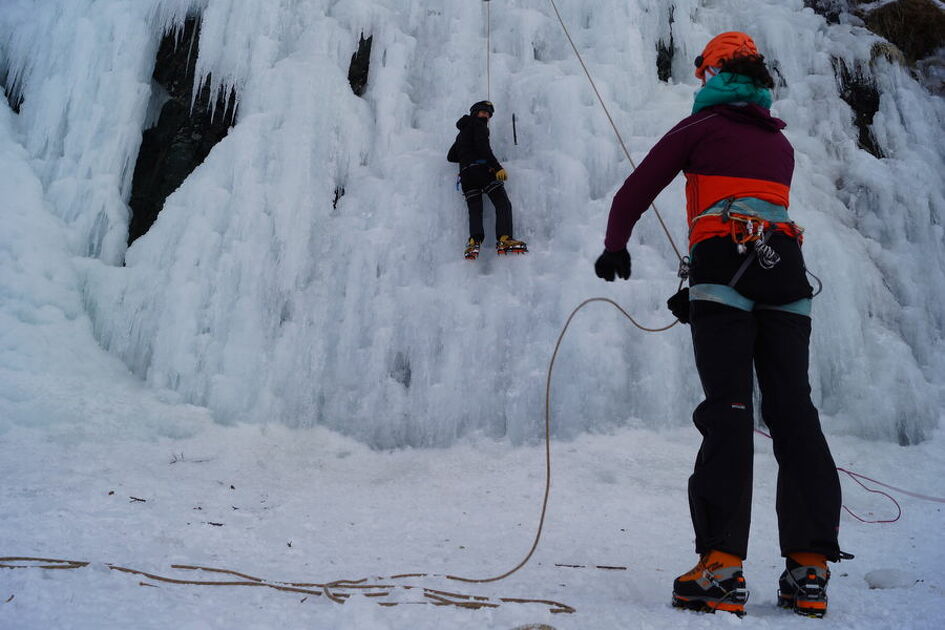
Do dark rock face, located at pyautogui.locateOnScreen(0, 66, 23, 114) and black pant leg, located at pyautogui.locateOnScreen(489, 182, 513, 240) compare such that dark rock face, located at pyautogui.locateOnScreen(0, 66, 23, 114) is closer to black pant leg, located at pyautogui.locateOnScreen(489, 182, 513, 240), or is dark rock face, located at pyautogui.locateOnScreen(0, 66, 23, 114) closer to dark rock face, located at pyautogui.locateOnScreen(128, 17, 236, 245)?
dark rock face, located at pyautogui.locateOnScreen(128, 17, 236, 245)

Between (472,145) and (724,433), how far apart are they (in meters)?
3.90

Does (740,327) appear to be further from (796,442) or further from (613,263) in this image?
(613,263)

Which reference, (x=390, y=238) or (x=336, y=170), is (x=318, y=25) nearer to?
(x=336, y=170)

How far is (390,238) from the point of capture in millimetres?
5383

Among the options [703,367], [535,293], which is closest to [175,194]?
[535,293]

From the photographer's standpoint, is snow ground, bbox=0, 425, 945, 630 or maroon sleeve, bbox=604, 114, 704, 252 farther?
maroon sleeve, bbox=604, 114, 704, 252

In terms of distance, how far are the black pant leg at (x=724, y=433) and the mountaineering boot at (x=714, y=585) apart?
3 centimetres

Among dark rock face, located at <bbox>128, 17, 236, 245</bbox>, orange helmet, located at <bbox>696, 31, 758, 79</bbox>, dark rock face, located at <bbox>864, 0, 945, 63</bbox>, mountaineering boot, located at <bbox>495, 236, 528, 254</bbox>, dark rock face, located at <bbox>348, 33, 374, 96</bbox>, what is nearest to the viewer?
orange helmet, located at <bbox>696, 31, 758, 79</bbox>

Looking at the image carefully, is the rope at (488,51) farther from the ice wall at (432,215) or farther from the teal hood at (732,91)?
the teal hood at (732,91)

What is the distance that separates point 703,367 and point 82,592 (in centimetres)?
192

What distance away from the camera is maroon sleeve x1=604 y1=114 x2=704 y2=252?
2238mm

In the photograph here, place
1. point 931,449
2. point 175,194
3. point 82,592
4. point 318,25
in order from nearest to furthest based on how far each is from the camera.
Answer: point 82,592, point 931,449, point 175,194, point 318,25

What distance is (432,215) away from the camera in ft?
17.8

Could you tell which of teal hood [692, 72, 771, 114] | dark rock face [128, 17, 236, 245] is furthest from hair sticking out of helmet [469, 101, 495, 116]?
teal hood [692, 72, 771, 114]
